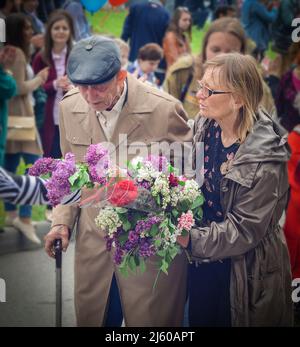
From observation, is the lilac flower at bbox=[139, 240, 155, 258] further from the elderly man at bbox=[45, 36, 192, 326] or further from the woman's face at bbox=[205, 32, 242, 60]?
the woman's face at bbox=[205, 32, 242, 60]

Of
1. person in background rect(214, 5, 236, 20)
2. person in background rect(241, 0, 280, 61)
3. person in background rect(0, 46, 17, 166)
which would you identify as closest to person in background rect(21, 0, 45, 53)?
person in background rect(0, 46, 17, 166)

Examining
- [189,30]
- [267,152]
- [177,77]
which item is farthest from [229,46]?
[189,30]

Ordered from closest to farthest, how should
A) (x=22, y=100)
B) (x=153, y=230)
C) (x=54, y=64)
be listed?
1. (x=153, y=230)
2. (x=22, y=100)
3. (x=54, y=64)

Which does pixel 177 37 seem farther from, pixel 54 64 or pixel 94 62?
pixel 94 62

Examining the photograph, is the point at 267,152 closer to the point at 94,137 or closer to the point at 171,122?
the point at 171,122

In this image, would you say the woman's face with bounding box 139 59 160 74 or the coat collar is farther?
the woman's face with bounding box 139 59 160 74

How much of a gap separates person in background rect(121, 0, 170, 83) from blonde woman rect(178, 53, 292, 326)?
6056mm

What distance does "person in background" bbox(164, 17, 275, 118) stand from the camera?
5.55 metres

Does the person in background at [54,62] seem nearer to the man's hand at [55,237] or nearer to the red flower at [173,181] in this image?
the man's hand at [55,237]

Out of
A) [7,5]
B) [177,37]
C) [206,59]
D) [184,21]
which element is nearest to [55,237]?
[206,59]

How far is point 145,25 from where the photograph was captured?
31.1 feet

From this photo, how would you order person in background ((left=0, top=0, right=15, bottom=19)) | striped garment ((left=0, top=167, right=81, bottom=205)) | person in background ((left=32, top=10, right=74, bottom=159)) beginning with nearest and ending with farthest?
striped garment ((left=0, top=167, right=81, bottom=205)) → person in background ((left=32, top=10, right=74, bottom=159)) → person in background ((left=0, top=0, right=15, bottom=19))

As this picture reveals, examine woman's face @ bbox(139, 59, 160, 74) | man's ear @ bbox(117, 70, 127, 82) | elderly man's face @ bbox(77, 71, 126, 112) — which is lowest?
elderly man's face @ bbox(77, 71, 126, 112)

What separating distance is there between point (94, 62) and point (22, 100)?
4.05 m
